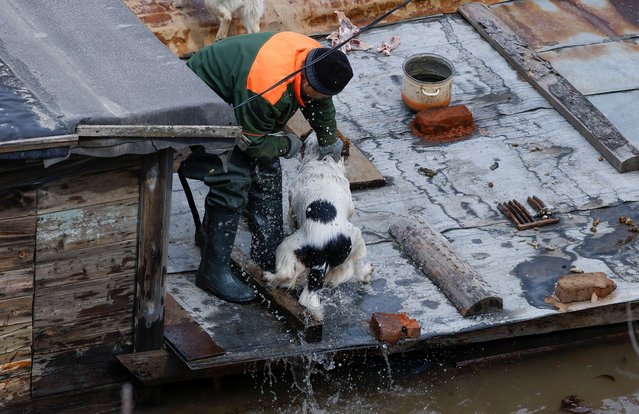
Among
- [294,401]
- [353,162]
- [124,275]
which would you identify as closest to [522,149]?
[353,162]

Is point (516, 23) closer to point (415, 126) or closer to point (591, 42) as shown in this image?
point (591, 42)

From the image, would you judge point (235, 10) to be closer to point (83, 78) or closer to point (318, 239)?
point (318, 239)

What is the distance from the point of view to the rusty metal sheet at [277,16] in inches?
366

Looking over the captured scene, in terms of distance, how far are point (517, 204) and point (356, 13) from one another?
10.1 ft

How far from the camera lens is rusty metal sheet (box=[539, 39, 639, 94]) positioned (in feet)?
30.5

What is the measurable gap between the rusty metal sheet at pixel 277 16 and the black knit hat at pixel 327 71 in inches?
131

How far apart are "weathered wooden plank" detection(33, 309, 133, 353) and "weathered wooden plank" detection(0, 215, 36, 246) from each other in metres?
0.58

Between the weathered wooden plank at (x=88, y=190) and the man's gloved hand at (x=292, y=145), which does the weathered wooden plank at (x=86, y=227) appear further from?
the man's gloved hand at (x=292, y=145)

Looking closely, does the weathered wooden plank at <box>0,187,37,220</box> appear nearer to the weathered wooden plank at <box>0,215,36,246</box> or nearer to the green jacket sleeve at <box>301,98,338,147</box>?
the weathered wooden plank at <box>0,215,36,246</box>

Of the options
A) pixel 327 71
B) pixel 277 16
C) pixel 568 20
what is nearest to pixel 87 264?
pixel 327 71

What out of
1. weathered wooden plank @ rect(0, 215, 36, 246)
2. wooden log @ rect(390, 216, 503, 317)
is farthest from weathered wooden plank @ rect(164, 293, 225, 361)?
wooden log @ rect(390, 216, 503, 317)

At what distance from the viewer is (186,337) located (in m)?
6.23

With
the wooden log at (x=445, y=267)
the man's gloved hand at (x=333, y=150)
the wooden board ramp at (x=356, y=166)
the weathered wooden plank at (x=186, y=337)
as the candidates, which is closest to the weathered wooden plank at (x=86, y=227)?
the weathered wooden plank at (x=186, y=337)

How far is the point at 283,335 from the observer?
641 centimetres
